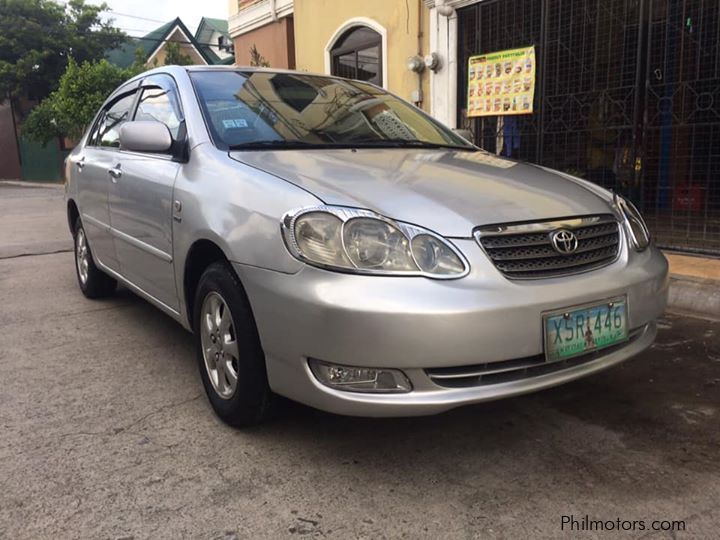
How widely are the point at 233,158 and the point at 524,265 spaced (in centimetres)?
129

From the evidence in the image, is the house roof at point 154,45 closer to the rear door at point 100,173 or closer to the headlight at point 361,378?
the rear door at point 100,173

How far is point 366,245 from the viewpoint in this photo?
2176 millimetres

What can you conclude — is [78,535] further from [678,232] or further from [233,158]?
[678,232]

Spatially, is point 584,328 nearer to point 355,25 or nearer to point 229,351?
point 229,351

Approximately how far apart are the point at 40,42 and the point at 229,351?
28632 mm

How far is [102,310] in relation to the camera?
15.4 feet

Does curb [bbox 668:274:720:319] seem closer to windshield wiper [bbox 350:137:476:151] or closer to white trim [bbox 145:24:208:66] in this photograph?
windshield wiper [bbox 350:137:476:151]

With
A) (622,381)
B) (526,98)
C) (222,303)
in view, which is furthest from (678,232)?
(222,303)

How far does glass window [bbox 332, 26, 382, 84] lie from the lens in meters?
9.23

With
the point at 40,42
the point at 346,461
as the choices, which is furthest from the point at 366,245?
the point at 40,42

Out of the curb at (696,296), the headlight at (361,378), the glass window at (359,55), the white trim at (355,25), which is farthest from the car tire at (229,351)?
the glass window at (359,55)

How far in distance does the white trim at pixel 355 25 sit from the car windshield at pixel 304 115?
17.5ft

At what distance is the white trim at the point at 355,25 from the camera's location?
29.2ft

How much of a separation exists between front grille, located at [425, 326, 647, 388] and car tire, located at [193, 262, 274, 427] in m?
0.69
